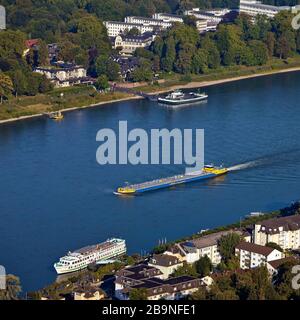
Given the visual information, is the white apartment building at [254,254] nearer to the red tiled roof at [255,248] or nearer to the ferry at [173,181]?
the red tiled roof at [255,248]

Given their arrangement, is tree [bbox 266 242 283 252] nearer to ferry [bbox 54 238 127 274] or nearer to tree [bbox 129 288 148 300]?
ferry [bbox 54 238 127 274]

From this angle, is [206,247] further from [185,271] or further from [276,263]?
[276,263]

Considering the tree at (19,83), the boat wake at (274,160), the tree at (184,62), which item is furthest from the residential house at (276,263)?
the tree at (184,62)

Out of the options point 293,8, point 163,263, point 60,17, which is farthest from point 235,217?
point 293,8

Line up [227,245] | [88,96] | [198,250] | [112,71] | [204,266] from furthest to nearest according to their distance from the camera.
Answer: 1. [112,71]
2. [88,96]
3. [227,245]
4. [198,250]
5. [204,266]

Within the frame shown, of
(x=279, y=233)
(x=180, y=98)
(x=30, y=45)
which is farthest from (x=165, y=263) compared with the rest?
(x=30, y=45)
